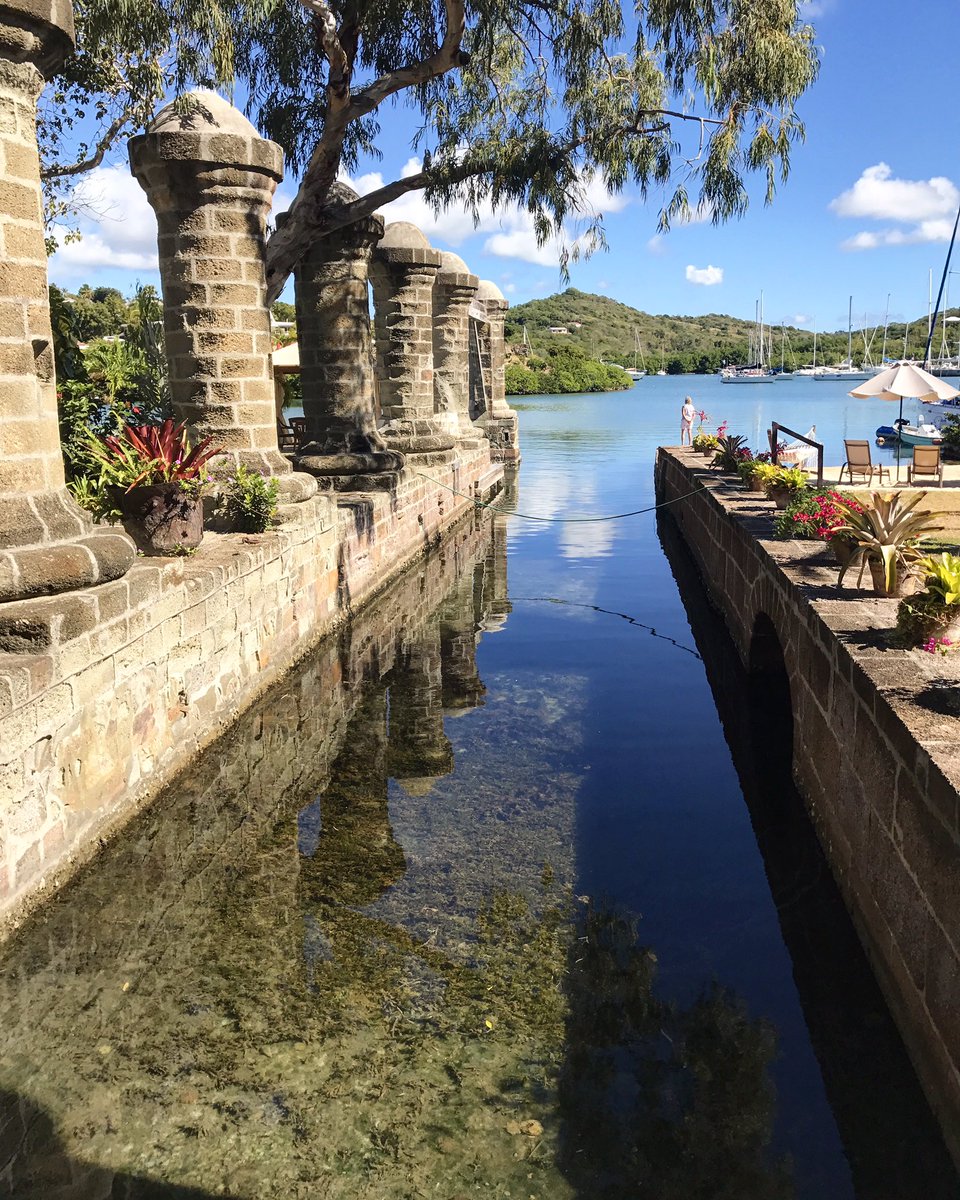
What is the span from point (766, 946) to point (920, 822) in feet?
4.16

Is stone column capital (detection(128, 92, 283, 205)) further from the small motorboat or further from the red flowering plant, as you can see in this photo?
the small motorboat

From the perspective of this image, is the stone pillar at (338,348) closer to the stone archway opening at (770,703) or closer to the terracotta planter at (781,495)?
the terracotta planter at (781,495)

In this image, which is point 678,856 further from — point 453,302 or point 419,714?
point 453,302

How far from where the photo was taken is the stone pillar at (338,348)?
12.2m

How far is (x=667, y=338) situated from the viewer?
6265 inches

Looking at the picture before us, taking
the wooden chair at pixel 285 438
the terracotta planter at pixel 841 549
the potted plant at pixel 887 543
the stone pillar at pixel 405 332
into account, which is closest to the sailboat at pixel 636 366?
the wooden chair at pixel 285 438

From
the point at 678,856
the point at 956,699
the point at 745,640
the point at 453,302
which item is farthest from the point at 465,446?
the point at 956,699

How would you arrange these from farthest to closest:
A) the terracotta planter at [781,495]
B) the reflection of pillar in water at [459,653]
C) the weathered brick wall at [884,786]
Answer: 1. the terracotta planter at [781,495]
2. the reflection of pillar in water at [459,653]
3. the weathered brick wall at [884,786]

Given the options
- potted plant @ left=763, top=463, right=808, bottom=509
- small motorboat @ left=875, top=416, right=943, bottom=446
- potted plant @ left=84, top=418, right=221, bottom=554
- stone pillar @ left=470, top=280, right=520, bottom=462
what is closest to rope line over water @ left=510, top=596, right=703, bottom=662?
potted plant @ left=763, top=463, right=808, bottom=509

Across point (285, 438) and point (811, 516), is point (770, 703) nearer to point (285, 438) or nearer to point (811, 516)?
point (811, 516)

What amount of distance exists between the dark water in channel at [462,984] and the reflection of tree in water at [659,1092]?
0.01m

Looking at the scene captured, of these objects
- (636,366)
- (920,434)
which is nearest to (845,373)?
(636,366)

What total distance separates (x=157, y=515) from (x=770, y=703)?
15.8ft

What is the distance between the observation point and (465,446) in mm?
19828
